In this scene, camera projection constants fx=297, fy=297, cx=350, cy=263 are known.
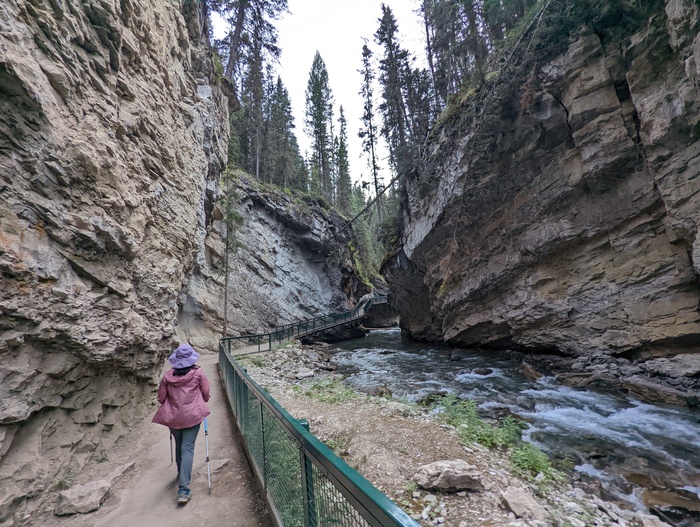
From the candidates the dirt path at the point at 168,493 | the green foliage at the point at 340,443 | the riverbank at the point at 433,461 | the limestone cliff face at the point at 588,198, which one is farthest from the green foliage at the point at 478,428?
the limestone cliff face at the point at 588,198

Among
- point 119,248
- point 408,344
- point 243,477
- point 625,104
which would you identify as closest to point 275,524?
point 243,477

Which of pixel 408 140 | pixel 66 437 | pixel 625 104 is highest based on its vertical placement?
pixel 408 140

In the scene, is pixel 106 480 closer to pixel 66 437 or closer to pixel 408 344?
pixel 66 437

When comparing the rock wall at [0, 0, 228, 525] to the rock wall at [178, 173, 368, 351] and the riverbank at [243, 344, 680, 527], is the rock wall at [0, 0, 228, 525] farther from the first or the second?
the rock wall at [178, 173, 368, 351]

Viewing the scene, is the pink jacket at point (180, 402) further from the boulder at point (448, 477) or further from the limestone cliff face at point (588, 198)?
the limestone cliff face at point (588, 198)

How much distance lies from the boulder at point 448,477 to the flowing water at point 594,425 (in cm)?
216

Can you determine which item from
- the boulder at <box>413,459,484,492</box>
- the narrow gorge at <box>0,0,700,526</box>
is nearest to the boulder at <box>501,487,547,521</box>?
the boulder at <box>413,459,484,492</box>

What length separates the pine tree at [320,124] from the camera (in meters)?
41.1

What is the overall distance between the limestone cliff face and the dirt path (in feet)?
29.0

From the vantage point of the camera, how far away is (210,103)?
13.5m

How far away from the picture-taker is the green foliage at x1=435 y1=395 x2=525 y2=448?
5445 mm

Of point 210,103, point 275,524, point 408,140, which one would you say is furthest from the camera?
point 408,140

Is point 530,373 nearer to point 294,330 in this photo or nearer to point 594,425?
point 594,425

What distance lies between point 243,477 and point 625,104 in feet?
47.6
